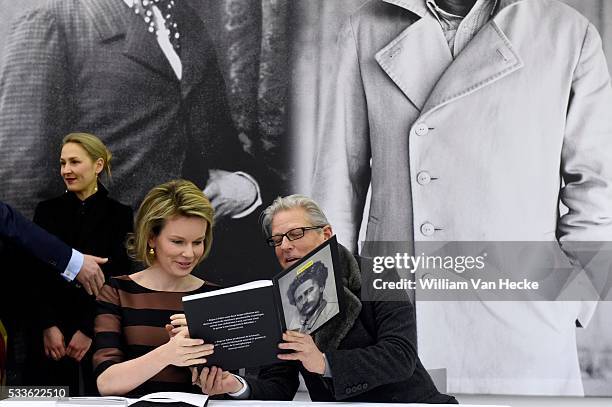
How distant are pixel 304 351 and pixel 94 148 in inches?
54.9

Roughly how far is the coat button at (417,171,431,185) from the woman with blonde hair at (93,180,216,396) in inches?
36.5

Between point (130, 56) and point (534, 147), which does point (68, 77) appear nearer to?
point (130, 56)

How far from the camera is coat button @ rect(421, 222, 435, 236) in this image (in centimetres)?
344

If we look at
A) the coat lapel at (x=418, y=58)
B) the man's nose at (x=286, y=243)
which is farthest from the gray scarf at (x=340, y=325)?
the coat lapel at (x=418, y=58)

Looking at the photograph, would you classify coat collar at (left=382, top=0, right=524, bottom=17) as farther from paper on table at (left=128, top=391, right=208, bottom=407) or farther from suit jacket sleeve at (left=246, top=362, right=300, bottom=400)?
paper on table at (left=128, top=391, right=208, bottom=407)

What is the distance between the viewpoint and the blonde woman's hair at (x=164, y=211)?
127 inches

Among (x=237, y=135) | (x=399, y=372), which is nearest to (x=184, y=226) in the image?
(x=237, y=135)

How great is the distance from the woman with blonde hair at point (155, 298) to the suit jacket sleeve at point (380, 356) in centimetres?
53

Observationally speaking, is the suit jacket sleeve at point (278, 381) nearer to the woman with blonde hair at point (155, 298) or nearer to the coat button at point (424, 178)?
the woman with blonde hair at point (155, 298)

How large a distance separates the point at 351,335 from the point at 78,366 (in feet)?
4.14

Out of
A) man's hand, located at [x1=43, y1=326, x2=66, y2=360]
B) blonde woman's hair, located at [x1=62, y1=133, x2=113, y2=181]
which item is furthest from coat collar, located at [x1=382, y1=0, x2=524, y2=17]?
man's hand, located at [x1=43, y1=326, x2=66, y2=360]

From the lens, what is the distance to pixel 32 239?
340 centimetres

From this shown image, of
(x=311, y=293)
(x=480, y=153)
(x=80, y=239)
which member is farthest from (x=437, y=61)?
(x=80, y=239)

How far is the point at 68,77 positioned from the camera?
3600mm
